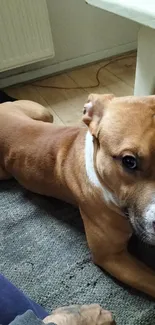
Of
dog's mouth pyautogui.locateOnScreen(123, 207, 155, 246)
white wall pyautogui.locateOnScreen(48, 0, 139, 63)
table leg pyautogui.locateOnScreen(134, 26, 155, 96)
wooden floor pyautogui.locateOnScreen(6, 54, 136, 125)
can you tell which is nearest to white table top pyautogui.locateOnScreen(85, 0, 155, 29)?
table leg pyautogui.locateOnScreen(134, 26, 155, 96)

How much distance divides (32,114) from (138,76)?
2.18 ft

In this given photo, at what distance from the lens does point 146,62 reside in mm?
2088

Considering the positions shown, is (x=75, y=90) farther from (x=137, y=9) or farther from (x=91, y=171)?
(x=91, y=171)

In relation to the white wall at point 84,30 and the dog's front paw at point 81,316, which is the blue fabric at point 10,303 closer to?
the dog's front paw at point 81,316

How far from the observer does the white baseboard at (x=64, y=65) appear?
2971 millimetres

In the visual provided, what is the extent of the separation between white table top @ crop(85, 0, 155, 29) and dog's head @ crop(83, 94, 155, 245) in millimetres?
607

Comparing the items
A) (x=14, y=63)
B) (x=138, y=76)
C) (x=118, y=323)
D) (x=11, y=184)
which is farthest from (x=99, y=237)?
(x=14, y=63)

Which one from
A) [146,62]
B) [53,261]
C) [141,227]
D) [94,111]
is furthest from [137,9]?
[53,261]

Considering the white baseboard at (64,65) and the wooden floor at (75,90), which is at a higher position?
the white baseboard at (64,65)

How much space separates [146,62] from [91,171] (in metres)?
0.97

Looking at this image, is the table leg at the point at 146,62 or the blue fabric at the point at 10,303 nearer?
the blue fabric at the point at 10,303

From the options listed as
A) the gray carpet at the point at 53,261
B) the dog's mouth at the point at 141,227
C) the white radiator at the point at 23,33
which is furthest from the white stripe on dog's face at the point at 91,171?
the white radiator at the point at 23,33

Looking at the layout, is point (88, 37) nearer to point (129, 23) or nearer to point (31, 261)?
point (129, 23)

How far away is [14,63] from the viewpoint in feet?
8.85
